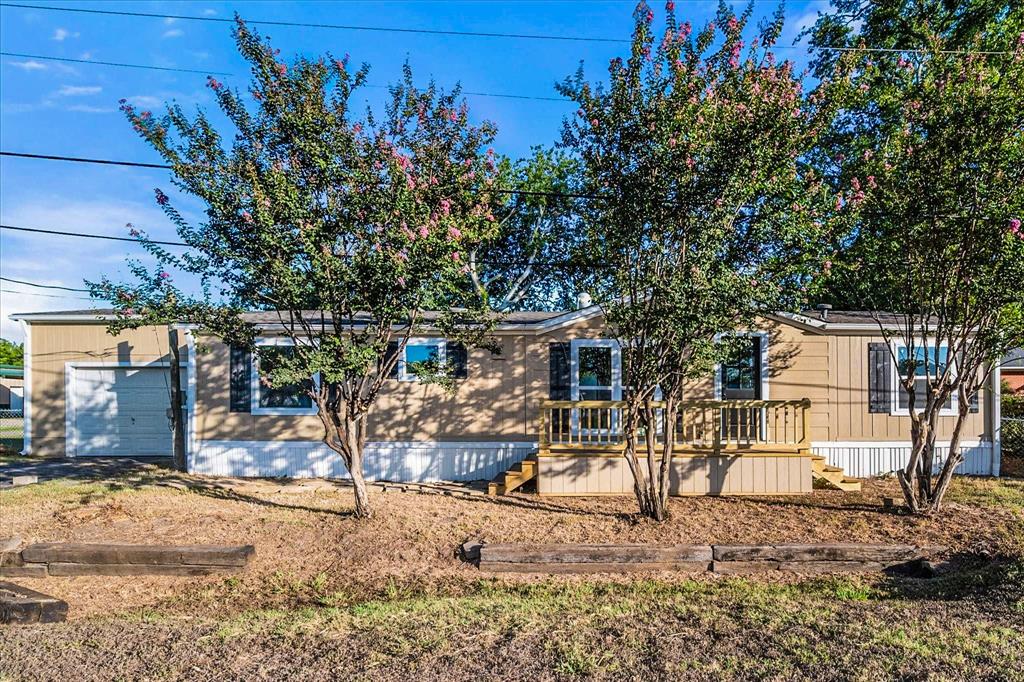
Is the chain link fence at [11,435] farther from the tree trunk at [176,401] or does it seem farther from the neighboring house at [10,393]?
the neighboring house at [10,393]

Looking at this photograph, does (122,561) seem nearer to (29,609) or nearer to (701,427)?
(29,609)

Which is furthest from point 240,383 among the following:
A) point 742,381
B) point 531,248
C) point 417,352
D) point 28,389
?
point 531,248

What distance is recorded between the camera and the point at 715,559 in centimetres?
586

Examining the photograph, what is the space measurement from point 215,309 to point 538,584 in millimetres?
4996

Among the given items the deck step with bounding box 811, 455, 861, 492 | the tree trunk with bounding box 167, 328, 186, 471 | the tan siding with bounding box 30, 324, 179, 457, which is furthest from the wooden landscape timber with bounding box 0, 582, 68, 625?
the deck step with bounding box 811, 455, 861, 492

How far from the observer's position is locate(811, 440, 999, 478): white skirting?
10.7m

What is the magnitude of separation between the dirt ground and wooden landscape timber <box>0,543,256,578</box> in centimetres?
13

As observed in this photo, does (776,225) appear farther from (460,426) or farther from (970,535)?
(460,426)

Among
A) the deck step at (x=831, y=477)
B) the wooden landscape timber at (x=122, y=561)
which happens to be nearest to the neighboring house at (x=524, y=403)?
the deck step at (x=831, y=477)

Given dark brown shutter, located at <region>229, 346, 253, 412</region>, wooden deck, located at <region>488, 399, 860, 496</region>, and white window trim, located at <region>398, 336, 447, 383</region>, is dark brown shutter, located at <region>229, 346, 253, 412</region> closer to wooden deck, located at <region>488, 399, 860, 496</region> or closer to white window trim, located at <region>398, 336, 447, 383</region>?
white window trim, located at <region>398, 336, 447, 383</region>

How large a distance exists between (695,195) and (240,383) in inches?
324

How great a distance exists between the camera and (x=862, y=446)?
35.1 feet

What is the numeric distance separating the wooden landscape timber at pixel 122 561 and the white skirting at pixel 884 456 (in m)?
9.39

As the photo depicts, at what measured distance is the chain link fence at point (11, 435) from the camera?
13.3 metres
